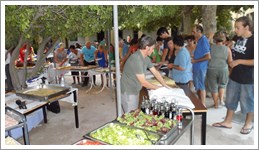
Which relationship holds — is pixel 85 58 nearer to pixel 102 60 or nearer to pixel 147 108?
pixel 102 60

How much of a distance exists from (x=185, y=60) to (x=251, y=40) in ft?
3.00

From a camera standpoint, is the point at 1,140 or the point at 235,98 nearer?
the point at 1,140

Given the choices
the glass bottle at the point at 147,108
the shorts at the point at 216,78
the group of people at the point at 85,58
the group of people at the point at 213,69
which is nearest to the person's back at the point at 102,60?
the group of people at the point at 85,58

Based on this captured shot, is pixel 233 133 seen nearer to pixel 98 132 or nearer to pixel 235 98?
pixel 235 98

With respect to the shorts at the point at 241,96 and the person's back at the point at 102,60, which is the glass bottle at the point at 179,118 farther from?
the person's back at the point at 102,60

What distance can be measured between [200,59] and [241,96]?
3.48ft

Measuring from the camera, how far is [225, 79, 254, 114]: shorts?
311 cm

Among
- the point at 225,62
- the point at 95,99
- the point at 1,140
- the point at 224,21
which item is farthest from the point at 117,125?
the point at 224,21

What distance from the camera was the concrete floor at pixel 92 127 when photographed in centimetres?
321

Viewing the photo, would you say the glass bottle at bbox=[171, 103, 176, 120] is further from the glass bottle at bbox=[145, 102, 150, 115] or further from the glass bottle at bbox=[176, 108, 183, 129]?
the glass bottle at bbox=[145, 102, 150, 115]

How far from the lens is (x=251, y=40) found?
2934 millimetres

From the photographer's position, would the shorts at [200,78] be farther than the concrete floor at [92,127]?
Yes

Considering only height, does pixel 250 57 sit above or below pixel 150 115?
above

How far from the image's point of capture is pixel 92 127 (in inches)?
152
